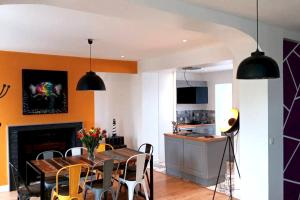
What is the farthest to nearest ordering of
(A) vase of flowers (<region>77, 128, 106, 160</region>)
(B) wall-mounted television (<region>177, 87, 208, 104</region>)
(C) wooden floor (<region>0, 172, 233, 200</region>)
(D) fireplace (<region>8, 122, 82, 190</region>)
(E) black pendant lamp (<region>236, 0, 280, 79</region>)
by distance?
(B) wall-mounted television (<region>177, 87, 208, 104</region>) < (D) fireplace (<region>8, 122, 82, 190</region>) < (C) wooden floor (<region>0, 172, 233, 200</region>) < (A) vase of flowers (<region>77, 128, 106, 160</region>) < (E) black pendant lamp (<region>236, 0, 280, 79</region>)

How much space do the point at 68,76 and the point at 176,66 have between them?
7.80 ft

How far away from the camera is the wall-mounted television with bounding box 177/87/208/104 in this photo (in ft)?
27.7

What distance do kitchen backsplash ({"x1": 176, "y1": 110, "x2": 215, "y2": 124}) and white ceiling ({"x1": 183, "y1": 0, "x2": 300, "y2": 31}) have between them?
5835mm

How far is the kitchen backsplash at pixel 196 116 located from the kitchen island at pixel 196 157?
3.11 meters

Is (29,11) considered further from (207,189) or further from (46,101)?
(207,189)

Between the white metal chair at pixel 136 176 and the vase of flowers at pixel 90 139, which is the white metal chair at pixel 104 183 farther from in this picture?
the vase of flowers at pixel 90 139

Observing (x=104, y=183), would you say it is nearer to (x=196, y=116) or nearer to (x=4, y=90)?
(x=4, y=90)

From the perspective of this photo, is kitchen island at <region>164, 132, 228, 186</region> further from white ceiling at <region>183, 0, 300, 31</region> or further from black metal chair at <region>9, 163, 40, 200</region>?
black metal chair at <region>9, 163, 40, 200</region>

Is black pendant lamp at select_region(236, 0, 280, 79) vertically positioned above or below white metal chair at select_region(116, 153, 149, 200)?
above

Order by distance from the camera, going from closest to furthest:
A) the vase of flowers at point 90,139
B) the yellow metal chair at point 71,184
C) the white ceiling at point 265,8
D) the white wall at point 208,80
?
1. the white ceiling at point 265,8
2. the yellow metal chair at point 71,184
3. the vase of flowers at point 90,139
4. the white wall at point 208,80

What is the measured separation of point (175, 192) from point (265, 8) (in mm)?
3421

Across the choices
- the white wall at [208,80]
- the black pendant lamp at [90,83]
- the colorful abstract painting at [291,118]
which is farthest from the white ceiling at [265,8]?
the white wall at [208,80]

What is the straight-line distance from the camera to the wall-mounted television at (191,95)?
27.7ft

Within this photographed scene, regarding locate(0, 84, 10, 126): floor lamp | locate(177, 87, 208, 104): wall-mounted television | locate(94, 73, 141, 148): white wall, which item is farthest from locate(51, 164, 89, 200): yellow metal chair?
locate(177, 87, 208, 104): wall-mounted television
